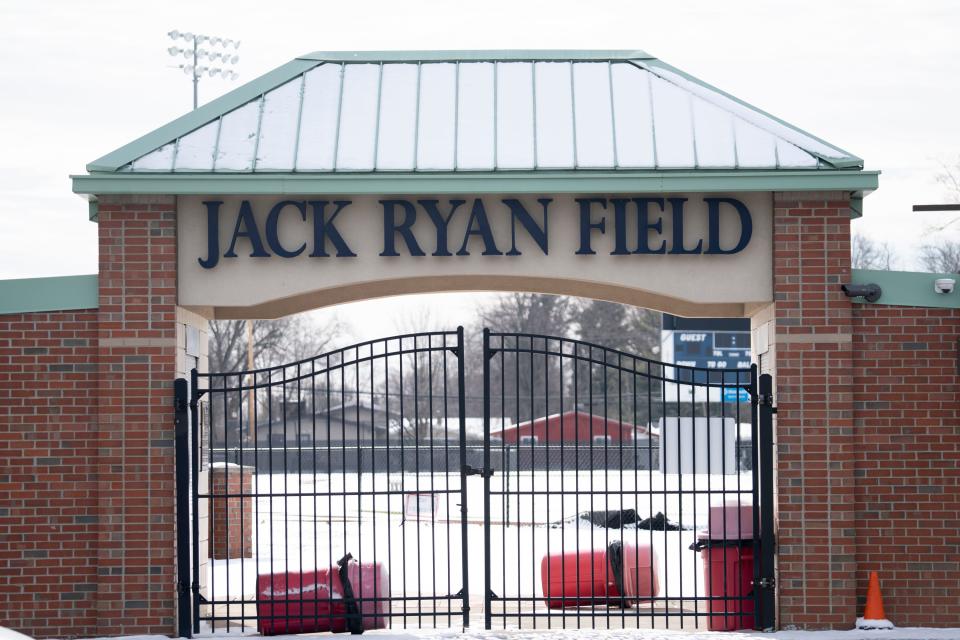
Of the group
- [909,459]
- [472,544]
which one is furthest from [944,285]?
[472,544]

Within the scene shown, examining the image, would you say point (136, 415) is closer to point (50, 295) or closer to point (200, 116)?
point (50, 295)

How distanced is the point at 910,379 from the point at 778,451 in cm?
137

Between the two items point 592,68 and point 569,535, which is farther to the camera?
point 569,535

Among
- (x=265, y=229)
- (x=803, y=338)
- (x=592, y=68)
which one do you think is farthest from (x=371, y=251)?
(x=803, y=338)

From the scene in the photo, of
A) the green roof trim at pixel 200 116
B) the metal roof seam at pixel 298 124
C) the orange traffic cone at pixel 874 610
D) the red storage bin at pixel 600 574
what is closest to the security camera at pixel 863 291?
the orange traffic cone at pixel 874 610

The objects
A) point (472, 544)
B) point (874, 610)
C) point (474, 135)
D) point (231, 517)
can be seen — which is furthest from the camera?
point (472, 544)

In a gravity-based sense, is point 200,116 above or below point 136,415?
above

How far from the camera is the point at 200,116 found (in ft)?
36.9

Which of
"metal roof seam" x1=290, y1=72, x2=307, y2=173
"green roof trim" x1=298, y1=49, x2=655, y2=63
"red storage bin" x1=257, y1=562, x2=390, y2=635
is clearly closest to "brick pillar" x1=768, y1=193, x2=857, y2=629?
"green roof trim" x1=298, y1=49, x2=655, y2=63

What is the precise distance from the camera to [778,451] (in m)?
→ 10.6

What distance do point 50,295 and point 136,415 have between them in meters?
1.33

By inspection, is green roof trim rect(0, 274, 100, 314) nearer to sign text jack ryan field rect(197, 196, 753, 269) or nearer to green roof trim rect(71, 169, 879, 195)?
green roof trim rect(71, 169, 879, 195)

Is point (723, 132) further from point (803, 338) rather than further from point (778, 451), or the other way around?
point (778, 451)

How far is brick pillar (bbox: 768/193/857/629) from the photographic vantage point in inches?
411
